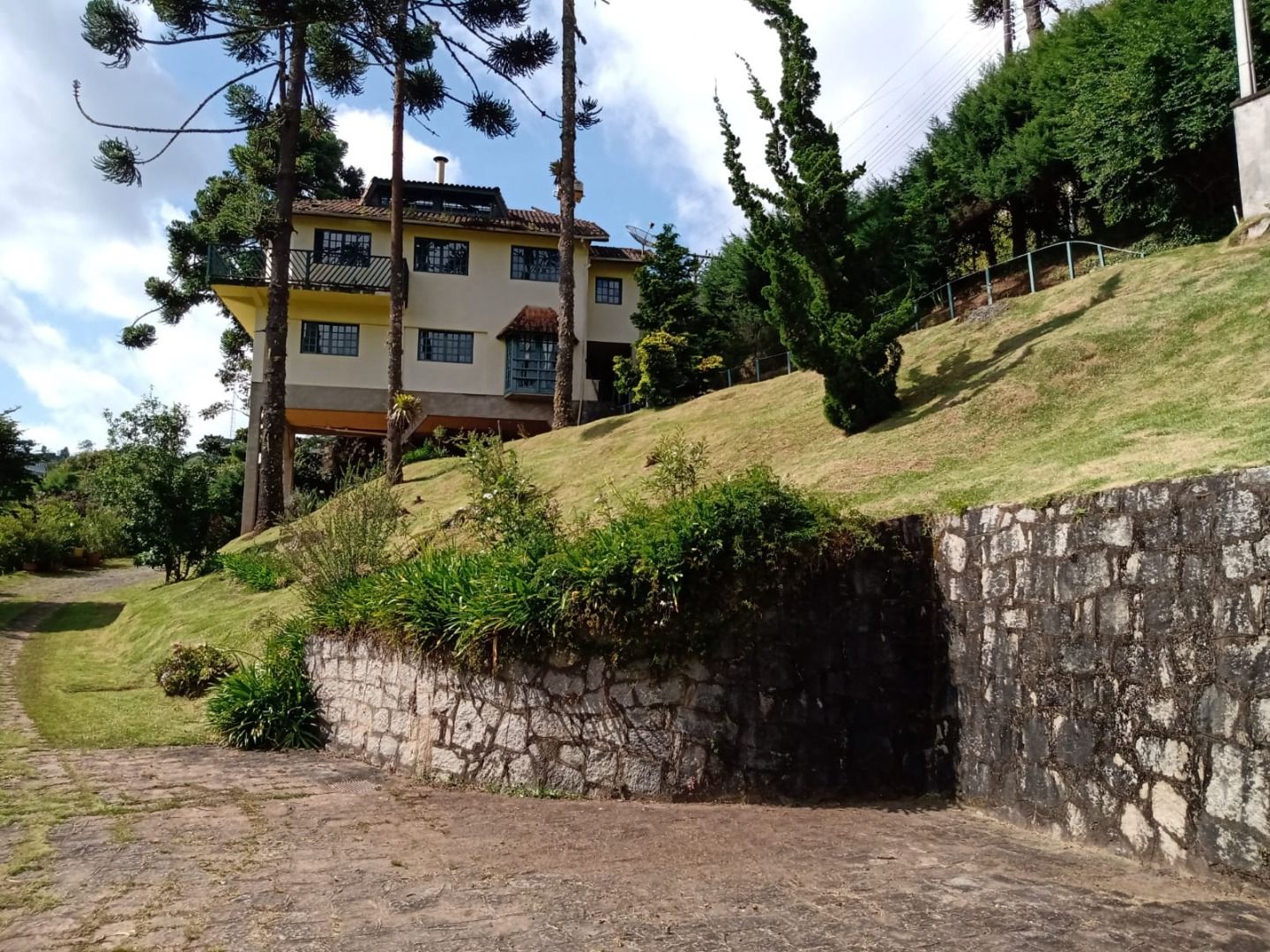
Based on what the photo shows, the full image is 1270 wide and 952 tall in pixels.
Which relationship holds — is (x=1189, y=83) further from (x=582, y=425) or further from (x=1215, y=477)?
(x=1215, y=477)

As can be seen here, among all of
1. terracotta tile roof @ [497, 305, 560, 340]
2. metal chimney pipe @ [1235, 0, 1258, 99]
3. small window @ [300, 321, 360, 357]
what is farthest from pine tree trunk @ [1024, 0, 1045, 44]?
small window @ [300, 321, 360, 357]

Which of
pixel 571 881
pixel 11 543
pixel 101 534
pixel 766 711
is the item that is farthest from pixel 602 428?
pixel 101 534

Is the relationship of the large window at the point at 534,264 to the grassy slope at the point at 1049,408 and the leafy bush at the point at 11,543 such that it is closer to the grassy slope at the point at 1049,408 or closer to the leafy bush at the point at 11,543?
the grassy slope at the point at 1049,408

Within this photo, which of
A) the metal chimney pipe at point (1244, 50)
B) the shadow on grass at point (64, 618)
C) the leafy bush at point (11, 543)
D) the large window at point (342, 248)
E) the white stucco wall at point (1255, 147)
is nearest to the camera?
the white stucco wall at point (1255, 147)

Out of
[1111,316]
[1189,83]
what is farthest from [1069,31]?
[1111,316]

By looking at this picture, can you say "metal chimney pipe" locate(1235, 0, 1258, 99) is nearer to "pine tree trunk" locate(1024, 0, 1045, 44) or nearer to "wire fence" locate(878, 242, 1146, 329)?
"wire fence" locate(878, 242, 1146, 329)

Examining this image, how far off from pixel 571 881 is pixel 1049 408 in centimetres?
862

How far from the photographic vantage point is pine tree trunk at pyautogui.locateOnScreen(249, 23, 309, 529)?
2227cm

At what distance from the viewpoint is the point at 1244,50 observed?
48.4 feet

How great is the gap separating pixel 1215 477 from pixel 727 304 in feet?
75.0

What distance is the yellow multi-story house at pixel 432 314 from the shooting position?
28.4 meters

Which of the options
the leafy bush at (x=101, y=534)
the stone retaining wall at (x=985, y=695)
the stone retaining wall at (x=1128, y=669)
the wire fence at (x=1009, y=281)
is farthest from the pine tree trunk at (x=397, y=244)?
the stone retaining wall at (x=1128, y=669)

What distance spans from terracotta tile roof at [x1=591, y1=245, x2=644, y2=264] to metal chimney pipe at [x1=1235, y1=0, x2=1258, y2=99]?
59.1ft

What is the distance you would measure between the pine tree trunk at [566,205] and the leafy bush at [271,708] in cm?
1432
